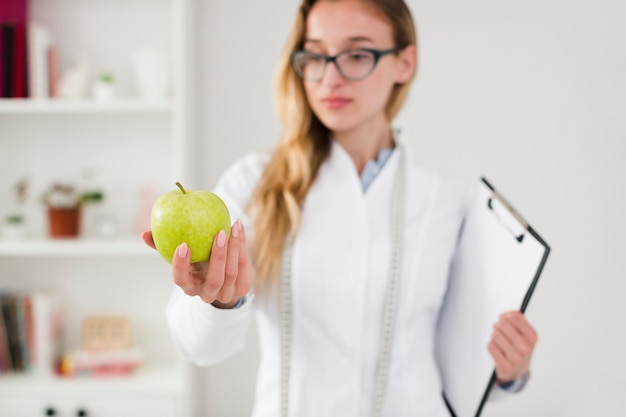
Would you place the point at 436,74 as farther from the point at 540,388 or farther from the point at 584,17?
the point at 540,388

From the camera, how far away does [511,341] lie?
1361mm

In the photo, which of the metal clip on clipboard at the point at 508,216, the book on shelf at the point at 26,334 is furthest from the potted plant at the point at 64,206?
the metal clip on clipboard at the point at 508,216

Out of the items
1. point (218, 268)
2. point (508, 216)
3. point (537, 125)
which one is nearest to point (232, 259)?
point (218, 268)

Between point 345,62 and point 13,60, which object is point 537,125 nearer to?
point 345,62

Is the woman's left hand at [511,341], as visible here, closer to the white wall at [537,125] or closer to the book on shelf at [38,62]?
the white wall at [537,125]

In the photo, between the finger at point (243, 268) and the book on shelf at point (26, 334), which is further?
the book on shelf at point (26, 334)

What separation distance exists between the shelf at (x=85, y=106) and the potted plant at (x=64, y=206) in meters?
0.27

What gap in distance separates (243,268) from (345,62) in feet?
2.11

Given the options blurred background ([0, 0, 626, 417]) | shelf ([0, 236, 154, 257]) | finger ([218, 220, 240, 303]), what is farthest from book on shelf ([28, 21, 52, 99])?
finger ([218, 220, 240, 303])

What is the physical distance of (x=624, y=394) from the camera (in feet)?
8.42

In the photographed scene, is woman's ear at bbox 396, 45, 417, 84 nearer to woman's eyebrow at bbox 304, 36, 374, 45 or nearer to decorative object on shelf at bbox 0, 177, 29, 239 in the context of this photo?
woman's eyebrow at bbox 304, 36, 374, 45

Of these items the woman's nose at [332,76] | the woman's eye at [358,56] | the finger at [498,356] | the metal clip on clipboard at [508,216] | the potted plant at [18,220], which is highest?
the woman's eye at [358,56]

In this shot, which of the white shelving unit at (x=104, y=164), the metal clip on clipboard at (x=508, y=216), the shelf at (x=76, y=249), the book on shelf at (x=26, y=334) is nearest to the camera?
the metal clip on clipboard at (x=508, y=216)

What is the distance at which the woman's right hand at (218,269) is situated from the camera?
0.91m
